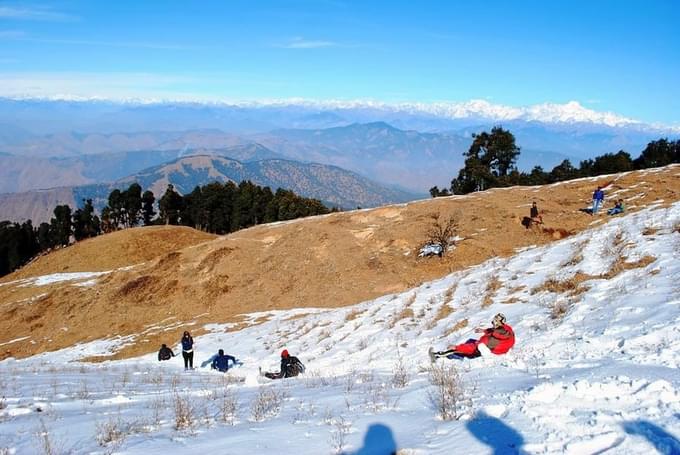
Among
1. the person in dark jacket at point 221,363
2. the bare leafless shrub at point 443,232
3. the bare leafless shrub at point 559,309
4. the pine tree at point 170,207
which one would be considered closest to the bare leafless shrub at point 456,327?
the bare leafless shrub at point 559,309

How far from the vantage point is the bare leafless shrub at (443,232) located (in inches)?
1230

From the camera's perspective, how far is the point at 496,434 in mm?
5906

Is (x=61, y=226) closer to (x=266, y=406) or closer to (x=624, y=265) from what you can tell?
(x=266, y=406)

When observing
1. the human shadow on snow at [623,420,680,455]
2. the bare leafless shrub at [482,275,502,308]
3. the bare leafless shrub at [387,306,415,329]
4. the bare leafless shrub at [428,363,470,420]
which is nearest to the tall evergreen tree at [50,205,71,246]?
the bare leafless shrub at [387,306,415,329]

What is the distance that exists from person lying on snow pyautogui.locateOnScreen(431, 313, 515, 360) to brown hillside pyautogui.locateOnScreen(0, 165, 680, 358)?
Answer: 1613 centimetres

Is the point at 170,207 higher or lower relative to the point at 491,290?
higher

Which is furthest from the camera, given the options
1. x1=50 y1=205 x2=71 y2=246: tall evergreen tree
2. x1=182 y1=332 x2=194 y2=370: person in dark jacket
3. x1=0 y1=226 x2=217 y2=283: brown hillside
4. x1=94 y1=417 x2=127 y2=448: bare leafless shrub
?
x1=50 y1=205 x2=71 y2=246: tall evergreen tree

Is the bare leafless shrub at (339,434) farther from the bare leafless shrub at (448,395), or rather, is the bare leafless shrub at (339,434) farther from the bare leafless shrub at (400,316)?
the bare leafless shrub at (400,316)

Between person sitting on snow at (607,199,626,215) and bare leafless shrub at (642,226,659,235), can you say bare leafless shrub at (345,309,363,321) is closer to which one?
bare leafless shrub at (642,226,659,235)

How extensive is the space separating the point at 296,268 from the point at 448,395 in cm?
2639

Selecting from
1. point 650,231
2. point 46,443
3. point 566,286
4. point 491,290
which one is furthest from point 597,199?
point 46,443

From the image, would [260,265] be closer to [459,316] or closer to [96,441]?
[459,316]

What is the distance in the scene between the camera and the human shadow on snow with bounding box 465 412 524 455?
5484 millimetres

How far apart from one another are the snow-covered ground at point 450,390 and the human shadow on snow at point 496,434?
3 cm
